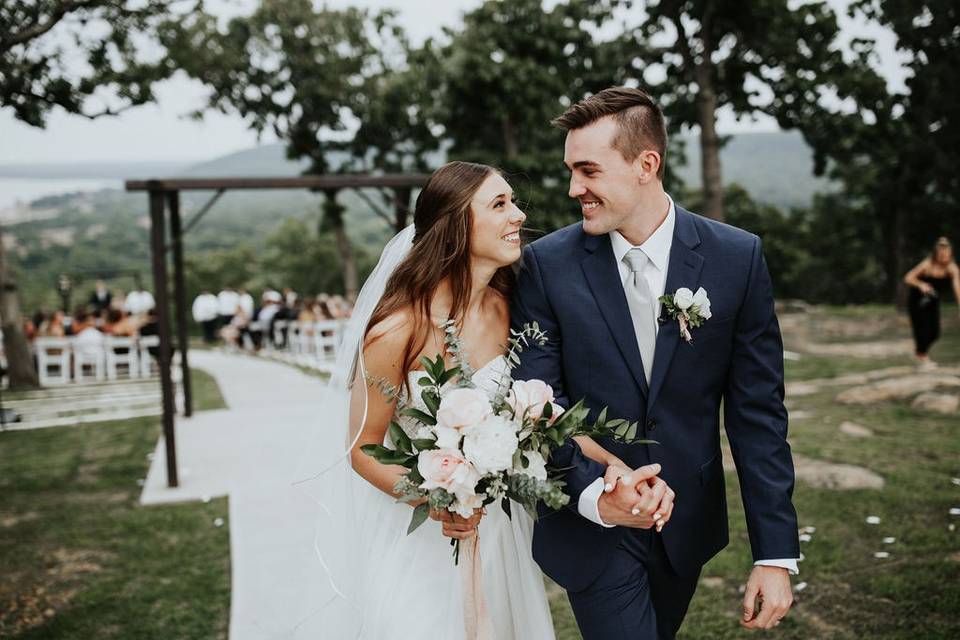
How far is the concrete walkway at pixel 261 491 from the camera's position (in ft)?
15.3

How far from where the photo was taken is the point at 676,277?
98.7 inches

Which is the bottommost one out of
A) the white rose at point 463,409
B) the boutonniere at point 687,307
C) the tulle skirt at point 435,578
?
the tulle skirt at point 435,578

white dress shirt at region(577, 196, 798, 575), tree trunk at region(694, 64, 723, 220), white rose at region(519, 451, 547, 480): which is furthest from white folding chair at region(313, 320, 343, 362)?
white rose at region(519, 451, 547, 480)

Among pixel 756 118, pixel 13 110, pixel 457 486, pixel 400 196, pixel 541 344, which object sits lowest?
pixel 457 486

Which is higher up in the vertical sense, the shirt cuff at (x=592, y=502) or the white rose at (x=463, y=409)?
the white rose at (x=463, y=409)

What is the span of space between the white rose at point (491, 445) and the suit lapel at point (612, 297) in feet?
1.79

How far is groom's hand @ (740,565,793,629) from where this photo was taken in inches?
93.8

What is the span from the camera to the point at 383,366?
114 inches

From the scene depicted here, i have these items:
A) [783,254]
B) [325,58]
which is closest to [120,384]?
[325,58]

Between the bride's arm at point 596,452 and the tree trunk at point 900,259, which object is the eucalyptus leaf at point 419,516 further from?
the tree trunk at point 900,259

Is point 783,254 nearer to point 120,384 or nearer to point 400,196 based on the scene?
point 120,384

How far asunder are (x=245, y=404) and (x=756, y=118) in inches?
520

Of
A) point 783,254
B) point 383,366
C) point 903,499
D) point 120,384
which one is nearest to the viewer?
point 383,366

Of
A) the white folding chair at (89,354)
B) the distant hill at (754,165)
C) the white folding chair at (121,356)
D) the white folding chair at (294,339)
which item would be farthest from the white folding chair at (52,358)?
the distant hill at (754,165)
